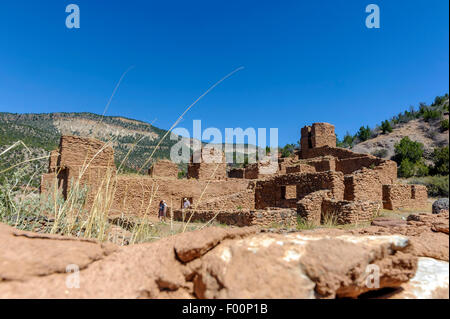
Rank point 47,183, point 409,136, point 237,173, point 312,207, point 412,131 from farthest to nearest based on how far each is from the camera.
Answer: point 412,131, point 409,136, point 237,173, point 312,207, point 47,183

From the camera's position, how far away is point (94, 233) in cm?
263

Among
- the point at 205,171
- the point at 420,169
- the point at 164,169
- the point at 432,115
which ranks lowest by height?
the point at 205,171

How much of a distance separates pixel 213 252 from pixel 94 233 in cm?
159

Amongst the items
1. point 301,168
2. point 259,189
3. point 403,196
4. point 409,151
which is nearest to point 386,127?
point 409,151

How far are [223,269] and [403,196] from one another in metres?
14.8

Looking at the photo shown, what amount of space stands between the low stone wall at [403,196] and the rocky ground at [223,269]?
13.0 metres

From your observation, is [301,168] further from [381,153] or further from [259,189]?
[381,153]

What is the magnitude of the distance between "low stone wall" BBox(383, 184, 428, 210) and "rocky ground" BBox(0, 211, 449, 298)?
12980 millimetres

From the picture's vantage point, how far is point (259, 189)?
536 inches

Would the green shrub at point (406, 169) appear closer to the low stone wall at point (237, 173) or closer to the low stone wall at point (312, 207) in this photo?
the low stone wall at point (237, 173)

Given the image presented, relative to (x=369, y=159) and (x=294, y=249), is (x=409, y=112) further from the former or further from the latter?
(x=294, y=249)

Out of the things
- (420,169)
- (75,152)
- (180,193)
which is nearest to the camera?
(75,152)

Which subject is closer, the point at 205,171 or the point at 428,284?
the point at 428,284
